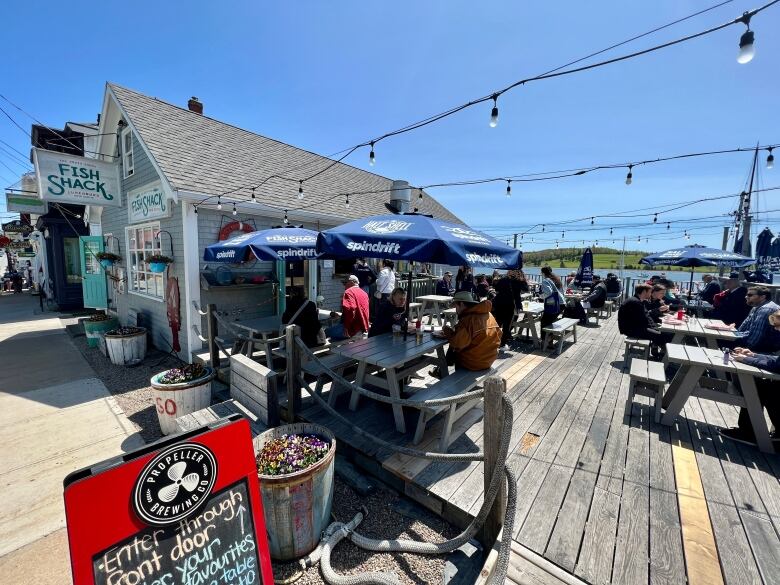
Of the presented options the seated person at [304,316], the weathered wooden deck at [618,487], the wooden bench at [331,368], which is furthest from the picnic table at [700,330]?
the seated person at [304,316]

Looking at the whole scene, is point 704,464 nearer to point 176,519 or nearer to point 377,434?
point 377,434

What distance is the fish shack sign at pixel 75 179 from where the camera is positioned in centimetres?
667

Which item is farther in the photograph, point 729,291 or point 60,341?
point 60,341

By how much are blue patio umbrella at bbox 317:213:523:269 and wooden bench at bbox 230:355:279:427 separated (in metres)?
1.62

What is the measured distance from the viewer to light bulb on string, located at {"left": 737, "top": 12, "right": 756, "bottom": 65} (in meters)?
2.50

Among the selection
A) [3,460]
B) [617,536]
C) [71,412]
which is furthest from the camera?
[71,412]

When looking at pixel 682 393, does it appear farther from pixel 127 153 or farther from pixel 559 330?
pixel 127 153

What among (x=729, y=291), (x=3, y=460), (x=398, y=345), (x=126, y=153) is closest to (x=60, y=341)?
(x=126, y=153)

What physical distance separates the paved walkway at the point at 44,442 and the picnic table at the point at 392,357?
2805 millimetres

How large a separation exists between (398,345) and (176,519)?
116 inches

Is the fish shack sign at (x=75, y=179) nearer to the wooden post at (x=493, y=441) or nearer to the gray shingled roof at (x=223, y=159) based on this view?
the gray shingled roof at (x=223, y=159)

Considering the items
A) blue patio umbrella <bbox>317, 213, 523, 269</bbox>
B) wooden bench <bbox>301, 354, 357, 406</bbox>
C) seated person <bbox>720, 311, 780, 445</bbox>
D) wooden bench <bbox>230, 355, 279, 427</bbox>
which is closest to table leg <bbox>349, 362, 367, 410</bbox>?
wooden bench <bbox>301, 354, 357, 406</bbox>

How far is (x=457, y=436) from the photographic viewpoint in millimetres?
3482

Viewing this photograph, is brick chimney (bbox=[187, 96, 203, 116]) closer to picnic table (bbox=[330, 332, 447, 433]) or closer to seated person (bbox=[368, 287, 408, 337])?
seated person (bbox=[368, 287, 408, 337])
